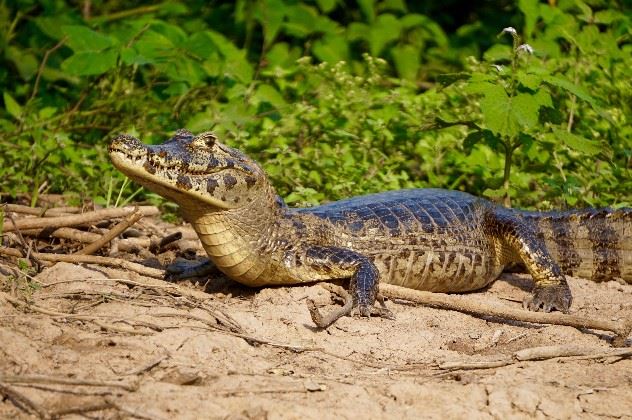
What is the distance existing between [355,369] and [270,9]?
6524 mm

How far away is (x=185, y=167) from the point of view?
18.7 ft

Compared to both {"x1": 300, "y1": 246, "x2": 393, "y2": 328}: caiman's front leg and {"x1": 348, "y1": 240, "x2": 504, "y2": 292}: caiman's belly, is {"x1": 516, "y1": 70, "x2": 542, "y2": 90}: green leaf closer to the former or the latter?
{"x1": 348, "y1": 240, "x2": 504, "y2": 292}: caiman's belly

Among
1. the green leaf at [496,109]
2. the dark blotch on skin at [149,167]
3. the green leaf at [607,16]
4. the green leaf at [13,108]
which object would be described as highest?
the green leaf at [607,16]

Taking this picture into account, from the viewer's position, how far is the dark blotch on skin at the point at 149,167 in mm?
5543

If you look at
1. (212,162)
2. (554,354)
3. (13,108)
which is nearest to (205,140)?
(212,162)

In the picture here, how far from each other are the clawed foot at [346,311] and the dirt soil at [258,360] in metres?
0.05

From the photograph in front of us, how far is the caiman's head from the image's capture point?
5520 mm

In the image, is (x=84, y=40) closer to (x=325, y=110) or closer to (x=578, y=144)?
(x=325, y=110)

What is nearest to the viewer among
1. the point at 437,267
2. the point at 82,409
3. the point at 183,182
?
the point at 82,409

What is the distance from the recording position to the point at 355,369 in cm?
491

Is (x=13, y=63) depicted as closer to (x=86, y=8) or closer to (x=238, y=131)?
(x=86, y=8)

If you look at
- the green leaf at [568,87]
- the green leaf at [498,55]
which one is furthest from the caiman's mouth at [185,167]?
the green leaf at [498,55]

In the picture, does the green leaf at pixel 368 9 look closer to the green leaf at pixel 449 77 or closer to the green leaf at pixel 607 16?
the green leaf at pixel 607 16

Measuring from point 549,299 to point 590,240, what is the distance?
3.36 feet
